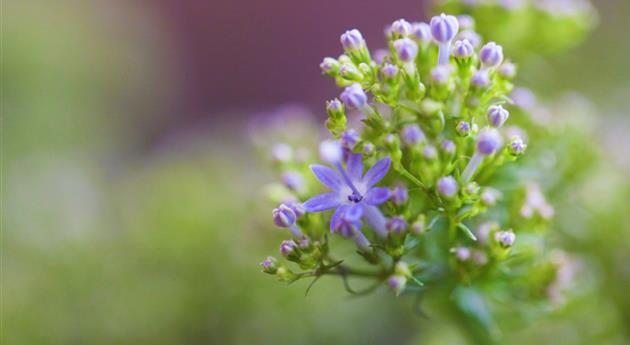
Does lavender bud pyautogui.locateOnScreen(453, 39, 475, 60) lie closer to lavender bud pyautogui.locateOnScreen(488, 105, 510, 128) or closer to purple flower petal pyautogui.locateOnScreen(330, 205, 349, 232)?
lavender bud pyautogui.locateOnScreen(488, 105, 510, 128)

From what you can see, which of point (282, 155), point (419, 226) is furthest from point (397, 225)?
point (282, 155)

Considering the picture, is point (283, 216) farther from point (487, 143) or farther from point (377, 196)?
point (487, 143)

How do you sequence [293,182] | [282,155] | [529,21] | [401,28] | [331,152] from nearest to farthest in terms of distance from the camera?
[331,152]
[401,28]
[293,182]
[282,155]
[529,21]

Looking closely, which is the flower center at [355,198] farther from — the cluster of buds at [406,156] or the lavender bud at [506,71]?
the lavender bud at [506,71]

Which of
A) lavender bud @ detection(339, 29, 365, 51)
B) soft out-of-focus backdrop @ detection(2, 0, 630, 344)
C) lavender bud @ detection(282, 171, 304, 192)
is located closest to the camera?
lavender bud @ detection(339, 29, 365, 51)

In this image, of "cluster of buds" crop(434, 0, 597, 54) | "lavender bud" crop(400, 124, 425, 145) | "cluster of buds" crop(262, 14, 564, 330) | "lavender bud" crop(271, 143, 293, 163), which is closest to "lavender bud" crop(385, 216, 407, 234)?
"cluster of buds" crop(262, 14, 564, 330)

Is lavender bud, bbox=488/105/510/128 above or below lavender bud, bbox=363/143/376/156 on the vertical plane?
below

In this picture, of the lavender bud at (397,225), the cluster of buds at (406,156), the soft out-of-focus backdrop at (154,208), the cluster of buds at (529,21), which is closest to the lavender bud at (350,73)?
the cluster of buds at (406,156)
